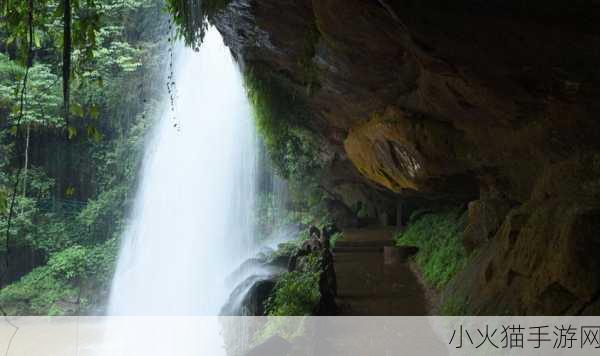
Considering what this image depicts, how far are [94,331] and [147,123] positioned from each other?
9.41 meters

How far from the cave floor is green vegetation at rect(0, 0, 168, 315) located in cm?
1019

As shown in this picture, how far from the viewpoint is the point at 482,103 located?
5.88m

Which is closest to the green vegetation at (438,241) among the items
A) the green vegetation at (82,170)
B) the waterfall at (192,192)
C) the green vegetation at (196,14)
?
the green vegetation at (196,14)

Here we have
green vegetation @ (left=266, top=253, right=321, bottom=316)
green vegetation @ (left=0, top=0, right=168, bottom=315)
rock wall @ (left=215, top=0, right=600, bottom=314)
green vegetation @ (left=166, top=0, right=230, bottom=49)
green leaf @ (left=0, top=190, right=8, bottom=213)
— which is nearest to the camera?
green leaf @ (left=0, top=190, right=8, bottom=213)

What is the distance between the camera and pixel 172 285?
16953 millimetres

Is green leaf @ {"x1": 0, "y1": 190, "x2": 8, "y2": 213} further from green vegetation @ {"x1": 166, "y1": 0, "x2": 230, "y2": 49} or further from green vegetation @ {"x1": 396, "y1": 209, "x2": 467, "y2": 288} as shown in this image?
green vegetation @ {"x1": 396, "y1": 209, "x2": 467, "y2": 288}

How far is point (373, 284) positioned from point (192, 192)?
1198cm

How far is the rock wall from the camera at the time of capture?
4.06 m

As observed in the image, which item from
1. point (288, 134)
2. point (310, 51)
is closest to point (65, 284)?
point (288, 134)

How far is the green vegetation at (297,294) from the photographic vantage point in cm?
773

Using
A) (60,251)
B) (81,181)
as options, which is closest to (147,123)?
(81,181)

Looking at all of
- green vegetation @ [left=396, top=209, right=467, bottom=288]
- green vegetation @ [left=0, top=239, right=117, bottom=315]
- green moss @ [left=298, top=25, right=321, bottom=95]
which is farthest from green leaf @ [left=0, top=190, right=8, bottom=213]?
green vegetation @ [left=0, top=239, right=117, bottom=315]

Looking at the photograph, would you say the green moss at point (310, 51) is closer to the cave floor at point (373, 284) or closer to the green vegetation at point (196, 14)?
the green vegetation at point (196, 14)

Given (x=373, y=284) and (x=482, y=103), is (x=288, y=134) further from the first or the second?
(x=482, y=103)
